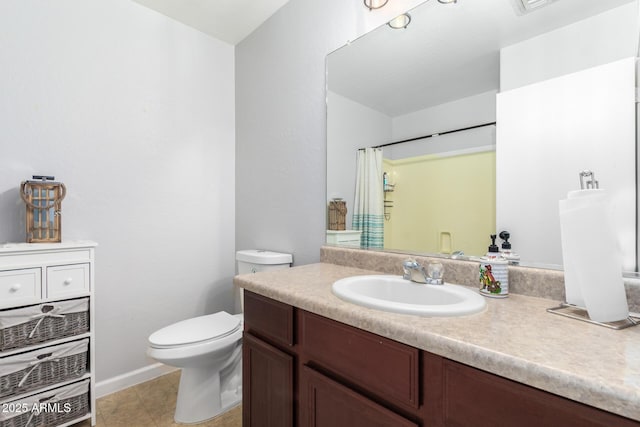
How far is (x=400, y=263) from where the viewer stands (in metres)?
1.30

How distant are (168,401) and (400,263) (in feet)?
5.22

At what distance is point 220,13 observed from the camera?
6.62ft

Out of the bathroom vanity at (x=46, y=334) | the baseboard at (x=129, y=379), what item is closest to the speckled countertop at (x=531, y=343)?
the bathroom vanity at (x=46, y=334)

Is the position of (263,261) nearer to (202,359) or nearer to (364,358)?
(202,359)

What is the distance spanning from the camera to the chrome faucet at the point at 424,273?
1071 mm

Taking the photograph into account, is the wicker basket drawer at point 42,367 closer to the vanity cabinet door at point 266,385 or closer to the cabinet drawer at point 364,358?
the vanity cabinet door at point 266,385

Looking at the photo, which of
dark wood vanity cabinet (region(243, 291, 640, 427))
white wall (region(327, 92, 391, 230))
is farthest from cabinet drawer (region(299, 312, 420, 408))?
white wall (region(327, 92, 391, 230))

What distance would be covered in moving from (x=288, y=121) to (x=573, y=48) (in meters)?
1.42

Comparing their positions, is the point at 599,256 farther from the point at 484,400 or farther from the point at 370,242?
the point at 370,242

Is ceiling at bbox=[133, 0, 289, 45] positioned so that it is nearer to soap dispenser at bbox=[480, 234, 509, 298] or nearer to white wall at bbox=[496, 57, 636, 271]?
white wall at bbox=[496, 57, 636, 271]

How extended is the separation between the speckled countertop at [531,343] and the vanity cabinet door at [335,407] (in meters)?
0.19

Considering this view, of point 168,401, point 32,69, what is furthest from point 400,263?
point 32,69

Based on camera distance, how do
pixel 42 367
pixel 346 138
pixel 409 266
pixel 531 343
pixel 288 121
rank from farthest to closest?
pixel 288 121
pixel 346 138
pixel 42 367
pixel 409 266
pixel 531 343

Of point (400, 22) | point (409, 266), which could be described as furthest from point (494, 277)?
point (400, 22)
